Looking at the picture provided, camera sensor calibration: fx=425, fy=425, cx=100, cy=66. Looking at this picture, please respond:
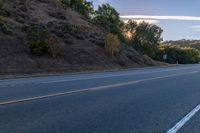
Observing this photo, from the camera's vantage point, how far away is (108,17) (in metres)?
79.1

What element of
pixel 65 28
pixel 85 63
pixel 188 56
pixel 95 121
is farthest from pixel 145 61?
pixel 188 56

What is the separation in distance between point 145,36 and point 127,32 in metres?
4.73

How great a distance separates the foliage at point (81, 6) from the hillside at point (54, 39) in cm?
879

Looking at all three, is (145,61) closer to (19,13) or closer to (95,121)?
(19,13)

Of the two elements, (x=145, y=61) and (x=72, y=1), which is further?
(x=72, y=1)

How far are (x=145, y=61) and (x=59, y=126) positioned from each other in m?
54.5

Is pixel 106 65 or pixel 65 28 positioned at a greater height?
pixel 65 28

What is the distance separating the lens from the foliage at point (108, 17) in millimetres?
75938

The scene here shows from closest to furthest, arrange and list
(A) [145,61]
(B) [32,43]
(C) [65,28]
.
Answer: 1. (B) [32,43]
2. (C) [65,28]
3. (A) [145,61]

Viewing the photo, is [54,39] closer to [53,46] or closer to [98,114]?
[53,46]

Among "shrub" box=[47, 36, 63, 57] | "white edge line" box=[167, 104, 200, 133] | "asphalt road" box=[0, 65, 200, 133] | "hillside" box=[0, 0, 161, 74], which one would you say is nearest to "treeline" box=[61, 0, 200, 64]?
"hillside" box=[0, 0, 161, 74]

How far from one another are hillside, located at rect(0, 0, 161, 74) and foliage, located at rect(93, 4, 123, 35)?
36.6 feet

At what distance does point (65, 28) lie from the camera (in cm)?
5397

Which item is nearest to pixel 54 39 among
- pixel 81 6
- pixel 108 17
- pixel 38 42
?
pixel 38 42
